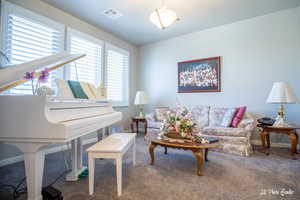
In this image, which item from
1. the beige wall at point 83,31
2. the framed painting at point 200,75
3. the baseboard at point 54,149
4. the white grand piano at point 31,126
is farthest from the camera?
the framed painting at point 200,75

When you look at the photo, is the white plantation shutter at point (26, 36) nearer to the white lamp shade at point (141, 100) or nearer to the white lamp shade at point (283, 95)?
the white lamp shade at point (141, 100)

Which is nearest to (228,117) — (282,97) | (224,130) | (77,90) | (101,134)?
(224,130)

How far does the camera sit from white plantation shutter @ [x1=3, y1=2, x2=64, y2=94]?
7.43 ft

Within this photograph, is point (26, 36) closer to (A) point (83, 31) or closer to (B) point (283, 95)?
(A) point (83, 31)

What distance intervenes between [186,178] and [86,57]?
123 inches

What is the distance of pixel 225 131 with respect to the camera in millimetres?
2850

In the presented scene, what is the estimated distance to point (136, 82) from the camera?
506cm

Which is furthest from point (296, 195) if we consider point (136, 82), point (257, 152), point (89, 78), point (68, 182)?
point (136, 82)

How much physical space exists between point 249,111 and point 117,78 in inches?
135

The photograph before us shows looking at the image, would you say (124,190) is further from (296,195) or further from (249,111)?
(249,111)

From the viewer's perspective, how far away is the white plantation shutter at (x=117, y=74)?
402 centimetres

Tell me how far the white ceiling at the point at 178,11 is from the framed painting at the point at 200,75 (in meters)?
0.87

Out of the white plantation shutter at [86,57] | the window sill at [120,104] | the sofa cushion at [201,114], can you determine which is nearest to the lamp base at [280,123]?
the sofa cushion at [201,114]

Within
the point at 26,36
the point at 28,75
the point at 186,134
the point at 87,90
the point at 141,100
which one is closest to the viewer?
the point at 28,75
